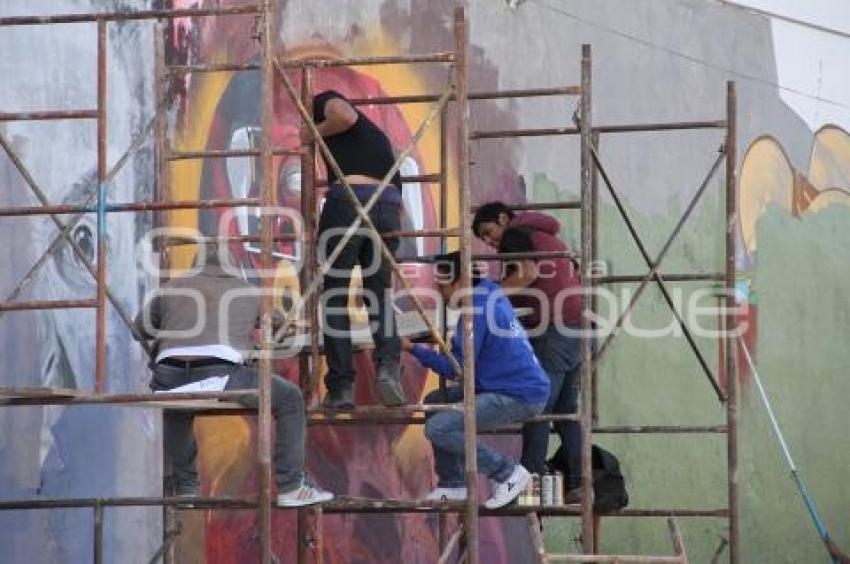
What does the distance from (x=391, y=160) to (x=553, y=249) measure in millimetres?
1666

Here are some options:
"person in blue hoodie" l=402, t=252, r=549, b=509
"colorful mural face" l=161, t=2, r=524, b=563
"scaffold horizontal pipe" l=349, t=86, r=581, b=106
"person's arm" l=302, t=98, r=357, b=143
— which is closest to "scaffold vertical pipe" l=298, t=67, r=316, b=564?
"person's arm" l=302, t=98, r=357, b=143

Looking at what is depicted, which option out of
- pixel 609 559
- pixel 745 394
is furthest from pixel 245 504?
pixel 745 394

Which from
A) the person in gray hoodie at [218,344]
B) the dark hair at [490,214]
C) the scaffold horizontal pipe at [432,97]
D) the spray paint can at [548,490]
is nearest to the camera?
the person in gray hoodie at [218,344]

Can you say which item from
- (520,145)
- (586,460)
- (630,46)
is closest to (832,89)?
(630,46)

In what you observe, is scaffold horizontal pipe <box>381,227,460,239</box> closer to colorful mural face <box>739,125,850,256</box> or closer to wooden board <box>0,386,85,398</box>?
wooden board <box>0,386,85,398</box>

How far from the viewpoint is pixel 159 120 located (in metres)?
9.76

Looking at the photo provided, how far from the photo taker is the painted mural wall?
1049cm

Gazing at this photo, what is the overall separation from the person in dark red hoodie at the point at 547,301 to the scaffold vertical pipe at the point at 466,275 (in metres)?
1.58

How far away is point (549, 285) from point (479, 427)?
1.25m

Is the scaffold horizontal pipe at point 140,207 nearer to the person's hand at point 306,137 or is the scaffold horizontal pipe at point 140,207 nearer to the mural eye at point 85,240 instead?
the person's hand at point 306,137

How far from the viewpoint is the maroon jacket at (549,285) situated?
11.0m

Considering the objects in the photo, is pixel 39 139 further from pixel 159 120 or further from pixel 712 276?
pixel 712 276

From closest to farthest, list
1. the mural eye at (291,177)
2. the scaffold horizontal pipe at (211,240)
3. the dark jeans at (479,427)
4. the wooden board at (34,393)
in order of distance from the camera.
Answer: the wooden board at (34,393)
the scaffold horizontal pipe at (211,240)
the dark jeans at (479,427)
the mural eye at (291,177)

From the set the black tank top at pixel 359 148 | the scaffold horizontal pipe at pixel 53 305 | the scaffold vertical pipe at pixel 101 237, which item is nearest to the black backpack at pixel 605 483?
the black tank top at pixel 359 148
